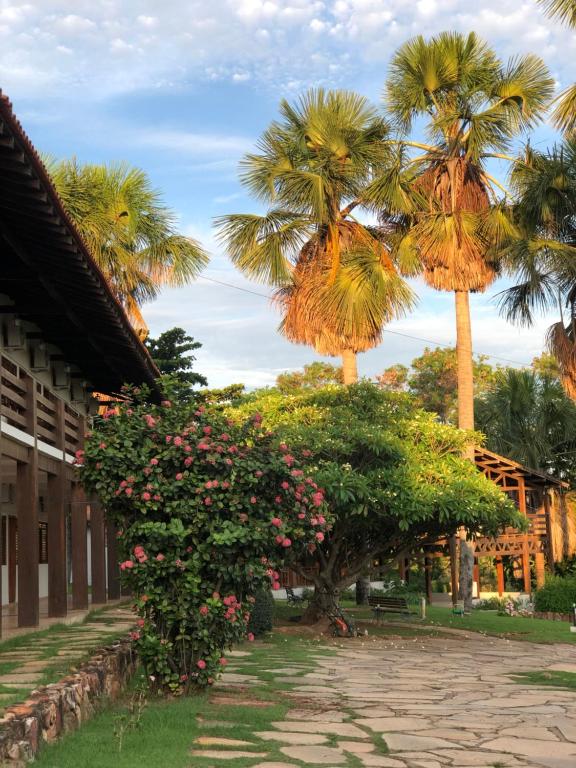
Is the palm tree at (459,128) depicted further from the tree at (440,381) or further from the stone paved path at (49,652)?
the tree at (440,381)

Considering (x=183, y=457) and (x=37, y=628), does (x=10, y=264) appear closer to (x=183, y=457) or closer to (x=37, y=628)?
(x=183, y=457)

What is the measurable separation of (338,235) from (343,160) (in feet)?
5.65

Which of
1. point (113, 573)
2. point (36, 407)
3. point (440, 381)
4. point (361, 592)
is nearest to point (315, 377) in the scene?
point (440, 381)

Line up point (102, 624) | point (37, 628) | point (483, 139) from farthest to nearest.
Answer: point (483, 139) < point (102, 624) < point (37, 628)

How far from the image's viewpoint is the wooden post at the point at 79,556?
14.9 metres

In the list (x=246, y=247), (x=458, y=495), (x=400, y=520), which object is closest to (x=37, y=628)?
(x=400, y=520)

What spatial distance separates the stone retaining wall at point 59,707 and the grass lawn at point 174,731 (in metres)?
0.10

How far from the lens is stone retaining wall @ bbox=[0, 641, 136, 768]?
5.18m

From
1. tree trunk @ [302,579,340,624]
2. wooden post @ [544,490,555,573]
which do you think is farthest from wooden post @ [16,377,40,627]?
wooden post @ [544,490,555,573]

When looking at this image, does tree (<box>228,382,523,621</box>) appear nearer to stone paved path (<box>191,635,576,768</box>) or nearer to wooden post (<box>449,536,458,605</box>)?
stone paved path (<box>191,635,576,768</box>)

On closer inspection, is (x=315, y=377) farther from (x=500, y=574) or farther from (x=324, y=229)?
(x=324, y=229)

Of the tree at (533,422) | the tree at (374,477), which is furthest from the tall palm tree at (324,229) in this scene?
the tree at (533,422)

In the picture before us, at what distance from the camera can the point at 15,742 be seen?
516 centimetres

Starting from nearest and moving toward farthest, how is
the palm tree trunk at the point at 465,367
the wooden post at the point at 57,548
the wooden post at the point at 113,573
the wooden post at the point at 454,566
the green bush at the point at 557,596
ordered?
the wooden post at the point at 57,548, the wooden post at the point at 113,573, the palm tree trunk at the point at 465,367, the green bush at the point at 557,596, the wooden post at the point at 454,566
